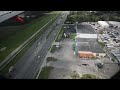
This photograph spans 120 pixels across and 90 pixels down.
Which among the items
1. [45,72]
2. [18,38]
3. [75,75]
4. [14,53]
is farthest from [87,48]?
[18,38]

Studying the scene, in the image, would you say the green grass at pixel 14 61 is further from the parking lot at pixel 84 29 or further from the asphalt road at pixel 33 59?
the parking lot at pixel 84 29

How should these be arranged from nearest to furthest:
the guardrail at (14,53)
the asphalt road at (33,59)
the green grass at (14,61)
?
the asphalt road at (33,59) < the green grass at (14,61) < the guardrail at (14,53)

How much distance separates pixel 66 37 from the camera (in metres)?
35.5

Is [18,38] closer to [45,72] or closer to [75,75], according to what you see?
[45,72]

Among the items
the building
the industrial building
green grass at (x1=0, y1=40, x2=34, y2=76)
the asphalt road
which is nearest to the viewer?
the asphalt road

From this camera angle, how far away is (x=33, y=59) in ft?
82.9

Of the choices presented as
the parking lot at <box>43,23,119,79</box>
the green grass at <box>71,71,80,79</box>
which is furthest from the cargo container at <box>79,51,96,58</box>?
the green grass at <box>71,71,80,79</box>

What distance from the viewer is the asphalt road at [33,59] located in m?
21.1

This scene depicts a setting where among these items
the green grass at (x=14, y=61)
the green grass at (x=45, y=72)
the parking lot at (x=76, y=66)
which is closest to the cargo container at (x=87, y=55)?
the parking lot at (x=76, y=66)

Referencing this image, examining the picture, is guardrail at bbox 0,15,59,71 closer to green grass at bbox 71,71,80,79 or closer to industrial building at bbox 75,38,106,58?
industrial building at bbox 75,38,106,58

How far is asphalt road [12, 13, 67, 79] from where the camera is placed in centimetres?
2106
